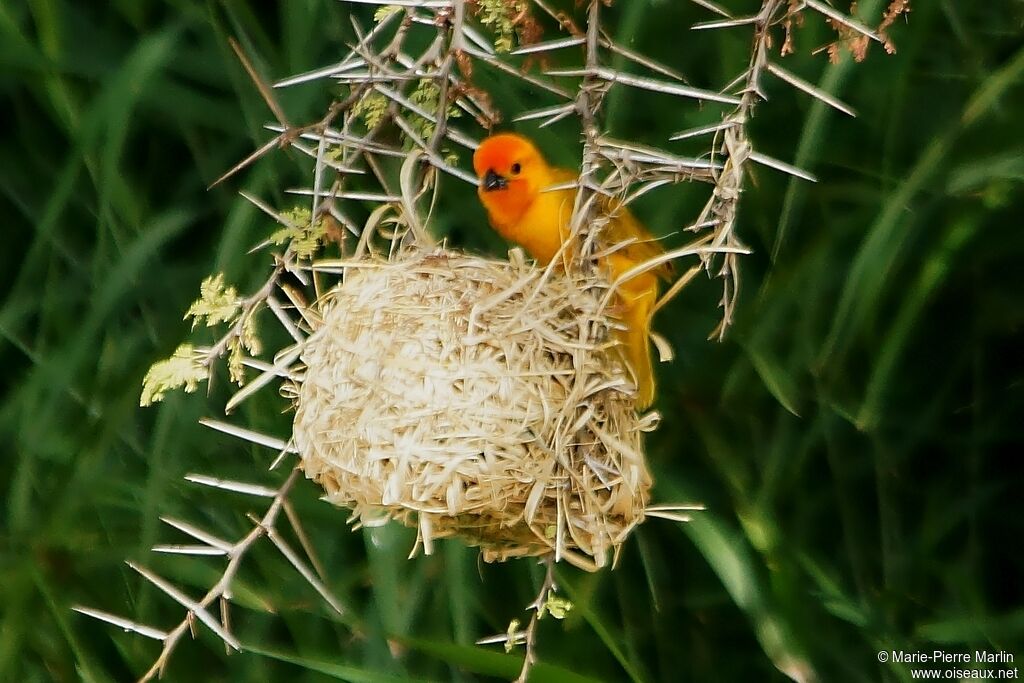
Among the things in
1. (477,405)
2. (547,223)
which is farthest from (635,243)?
(477,405)

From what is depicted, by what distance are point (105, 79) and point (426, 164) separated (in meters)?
Result: 0.81

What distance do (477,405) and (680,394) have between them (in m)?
0.78

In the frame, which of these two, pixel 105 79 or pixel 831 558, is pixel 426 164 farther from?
pixel 831 558

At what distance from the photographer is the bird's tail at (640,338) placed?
1.50m

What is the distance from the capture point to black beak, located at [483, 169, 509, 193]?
171 cm

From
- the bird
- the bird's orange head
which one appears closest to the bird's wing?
the bird

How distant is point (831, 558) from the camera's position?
2.17m

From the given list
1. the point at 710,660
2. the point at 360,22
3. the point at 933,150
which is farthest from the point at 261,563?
the point at 933,150

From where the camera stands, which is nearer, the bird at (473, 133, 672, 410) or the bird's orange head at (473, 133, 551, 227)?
the bird at (473, 133, 672, 410)

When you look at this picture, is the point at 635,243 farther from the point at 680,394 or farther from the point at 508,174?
the point at 680,394

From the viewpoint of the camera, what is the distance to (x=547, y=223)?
179cm

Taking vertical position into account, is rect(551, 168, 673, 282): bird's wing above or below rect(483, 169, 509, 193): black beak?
below

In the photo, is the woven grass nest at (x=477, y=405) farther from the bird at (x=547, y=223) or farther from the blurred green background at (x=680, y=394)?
the blurred green background at (x=680, y=394)

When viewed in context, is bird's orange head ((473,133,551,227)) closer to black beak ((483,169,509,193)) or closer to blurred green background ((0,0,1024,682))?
black beak ((483,169,509,193))
